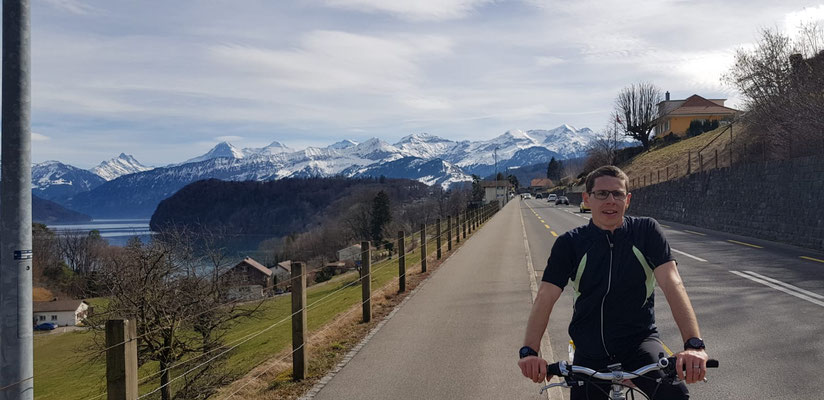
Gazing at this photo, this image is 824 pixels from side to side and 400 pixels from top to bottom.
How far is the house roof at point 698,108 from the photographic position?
3214 inches

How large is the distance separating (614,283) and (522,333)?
5.31 m

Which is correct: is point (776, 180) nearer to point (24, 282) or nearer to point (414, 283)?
point (414, 283)

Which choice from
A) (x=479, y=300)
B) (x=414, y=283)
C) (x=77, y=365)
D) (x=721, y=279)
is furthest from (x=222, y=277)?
(x=721, y=279)

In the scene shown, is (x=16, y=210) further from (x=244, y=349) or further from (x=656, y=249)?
(x=244, y=349)

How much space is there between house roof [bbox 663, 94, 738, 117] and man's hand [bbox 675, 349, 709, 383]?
8780 centimetres

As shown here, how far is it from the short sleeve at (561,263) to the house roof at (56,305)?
2700 inches

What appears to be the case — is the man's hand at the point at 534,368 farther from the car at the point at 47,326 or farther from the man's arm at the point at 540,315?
the car at the point at 47,326

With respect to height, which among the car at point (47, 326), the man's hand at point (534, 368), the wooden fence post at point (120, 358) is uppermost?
the man's hand at point (534, 368)

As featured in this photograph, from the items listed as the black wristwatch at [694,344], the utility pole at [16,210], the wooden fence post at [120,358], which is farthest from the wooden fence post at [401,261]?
the black wristwatch at [694,344]

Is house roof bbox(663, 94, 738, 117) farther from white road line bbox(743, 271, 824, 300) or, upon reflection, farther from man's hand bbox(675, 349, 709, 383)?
man's hand bbox(675, 349, 709, 383)

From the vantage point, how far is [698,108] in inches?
3265

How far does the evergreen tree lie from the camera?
98.9 m

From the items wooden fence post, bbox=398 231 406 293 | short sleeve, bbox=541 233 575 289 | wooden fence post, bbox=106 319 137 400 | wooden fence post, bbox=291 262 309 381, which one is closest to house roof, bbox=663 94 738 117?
wooden fence post, bbox=398 231 406 293

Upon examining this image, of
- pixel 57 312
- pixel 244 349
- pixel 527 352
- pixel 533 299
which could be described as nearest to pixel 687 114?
pixel 244 349
